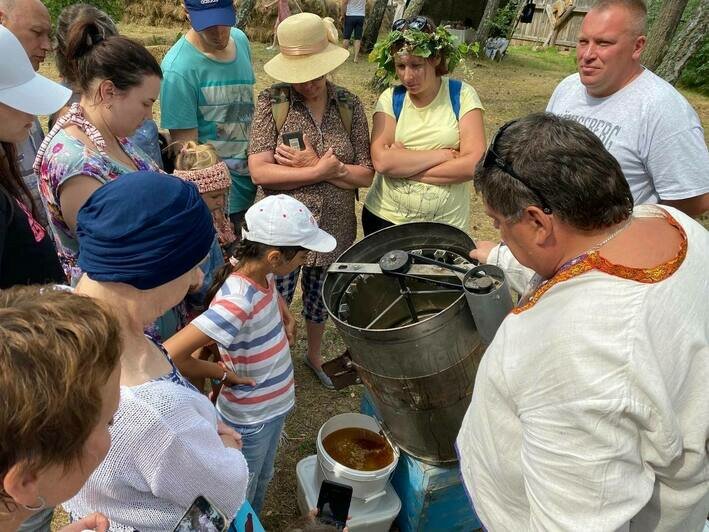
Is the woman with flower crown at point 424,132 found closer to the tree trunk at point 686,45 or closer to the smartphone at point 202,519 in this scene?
the smartphone at point 202,519

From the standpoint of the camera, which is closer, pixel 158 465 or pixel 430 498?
pixel 158 465

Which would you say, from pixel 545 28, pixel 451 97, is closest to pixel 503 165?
pixel 451 97

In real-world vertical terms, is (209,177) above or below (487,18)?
above

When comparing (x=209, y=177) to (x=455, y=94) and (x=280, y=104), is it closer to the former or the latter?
(x=280, y=104)

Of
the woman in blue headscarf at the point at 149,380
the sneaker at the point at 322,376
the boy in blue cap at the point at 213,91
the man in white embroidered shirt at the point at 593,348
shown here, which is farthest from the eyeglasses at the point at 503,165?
the sneaker at the point at 322,376

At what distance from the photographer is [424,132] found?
118 inches

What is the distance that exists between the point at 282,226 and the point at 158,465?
3.58 ft

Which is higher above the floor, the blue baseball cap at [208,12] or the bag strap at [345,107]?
the blue baseball cap at [208,12]

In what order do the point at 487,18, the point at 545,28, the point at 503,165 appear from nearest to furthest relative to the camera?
1. the point at 503,165
2. the point at 487,18
3. the point at 545,28

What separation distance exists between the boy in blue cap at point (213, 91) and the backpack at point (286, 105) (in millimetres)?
417

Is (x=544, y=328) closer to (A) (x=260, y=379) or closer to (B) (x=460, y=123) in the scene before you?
(A) (x=260, y=379)

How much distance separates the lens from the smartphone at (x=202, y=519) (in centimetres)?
119

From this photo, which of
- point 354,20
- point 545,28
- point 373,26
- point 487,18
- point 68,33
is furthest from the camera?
point 545,28

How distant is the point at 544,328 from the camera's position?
1269mm
